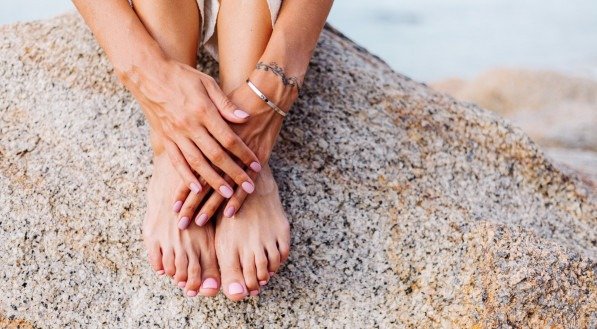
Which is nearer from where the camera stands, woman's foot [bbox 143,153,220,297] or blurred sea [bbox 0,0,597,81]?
woman's foot [bbox 143,153,220,297]

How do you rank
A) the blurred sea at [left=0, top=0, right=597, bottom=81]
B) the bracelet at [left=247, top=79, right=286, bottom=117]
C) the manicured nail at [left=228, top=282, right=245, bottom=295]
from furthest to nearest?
the blurred sea at [left=0, top=0, right=597, bottom=81] → the bracelet at [left=247, top=79, right=286, bottom=117] → the manicured nail at [left=228, top=282, right=245, bottom=295]

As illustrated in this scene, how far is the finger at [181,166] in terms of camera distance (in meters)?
1.89

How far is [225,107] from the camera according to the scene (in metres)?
1.91

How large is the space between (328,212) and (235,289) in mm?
374

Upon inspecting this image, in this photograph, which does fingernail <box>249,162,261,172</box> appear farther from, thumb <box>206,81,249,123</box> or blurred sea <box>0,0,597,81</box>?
blurred sea <box>0,0,597,81</box>

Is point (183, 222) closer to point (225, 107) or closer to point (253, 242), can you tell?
point (253, 242)

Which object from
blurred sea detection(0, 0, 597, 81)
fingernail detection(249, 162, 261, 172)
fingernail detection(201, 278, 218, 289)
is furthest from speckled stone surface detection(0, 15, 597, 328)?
blurred sea detection(0, 0, 597, 81)

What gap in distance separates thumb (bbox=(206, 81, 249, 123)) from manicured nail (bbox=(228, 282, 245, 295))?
1.33 feet

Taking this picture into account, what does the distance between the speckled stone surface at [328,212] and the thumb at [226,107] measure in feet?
0.93

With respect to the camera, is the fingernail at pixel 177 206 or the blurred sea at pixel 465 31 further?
the blurred sea at pixel 465 31

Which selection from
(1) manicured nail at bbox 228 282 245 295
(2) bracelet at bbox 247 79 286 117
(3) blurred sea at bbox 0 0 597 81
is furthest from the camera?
(3) blurred sea at bbox 0 0 597 81

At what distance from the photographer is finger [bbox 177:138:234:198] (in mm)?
1888

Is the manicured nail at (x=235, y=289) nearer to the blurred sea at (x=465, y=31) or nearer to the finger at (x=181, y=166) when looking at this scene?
the finger at (x=181, y=166)

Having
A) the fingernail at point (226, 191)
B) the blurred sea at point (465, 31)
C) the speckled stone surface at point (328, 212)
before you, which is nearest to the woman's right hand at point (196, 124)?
the fingernail at point (226, 191)
